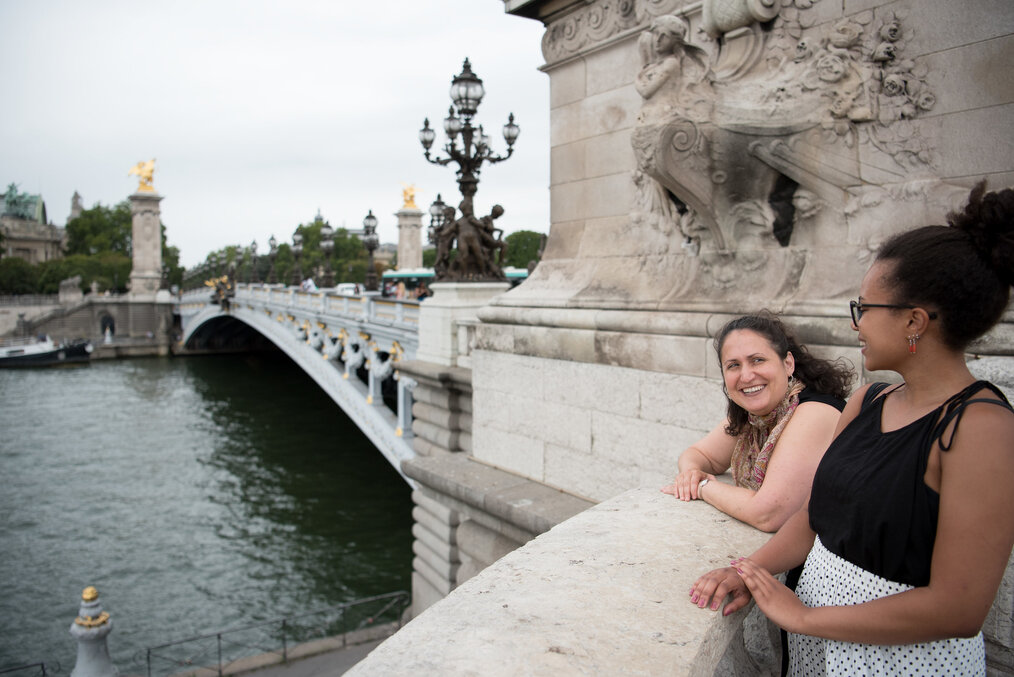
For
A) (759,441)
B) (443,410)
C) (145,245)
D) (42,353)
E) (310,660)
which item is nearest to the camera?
(759,441)

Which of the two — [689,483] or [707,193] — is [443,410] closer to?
[707,193]

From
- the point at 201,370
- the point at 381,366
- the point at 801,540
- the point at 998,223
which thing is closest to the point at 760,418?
the point at 801,540

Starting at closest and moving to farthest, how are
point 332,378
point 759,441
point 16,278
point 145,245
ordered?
point 759,441 < point 332,378 < point 145,245 < point 16,278

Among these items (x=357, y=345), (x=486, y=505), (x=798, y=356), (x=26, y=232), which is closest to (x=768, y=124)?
(x=798, y=356)

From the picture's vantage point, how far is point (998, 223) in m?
1.45

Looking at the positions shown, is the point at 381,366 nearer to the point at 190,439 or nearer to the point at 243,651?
the point at 243,651

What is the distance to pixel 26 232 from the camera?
8181cm

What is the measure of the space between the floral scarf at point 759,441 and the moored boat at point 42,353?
47303 millimetres

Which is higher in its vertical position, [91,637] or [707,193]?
[707,193]

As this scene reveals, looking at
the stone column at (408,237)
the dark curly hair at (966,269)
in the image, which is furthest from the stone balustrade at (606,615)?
the stone column at (408,237)

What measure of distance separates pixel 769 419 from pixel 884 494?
85 cm

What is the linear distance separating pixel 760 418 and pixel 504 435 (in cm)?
290

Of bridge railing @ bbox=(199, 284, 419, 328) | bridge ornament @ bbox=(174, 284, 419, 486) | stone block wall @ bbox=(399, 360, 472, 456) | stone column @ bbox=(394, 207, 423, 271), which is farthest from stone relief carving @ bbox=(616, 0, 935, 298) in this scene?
stone column @ bbox=(394, 207, 423, 271)

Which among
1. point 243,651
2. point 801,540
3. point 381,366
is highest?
point 801,540
